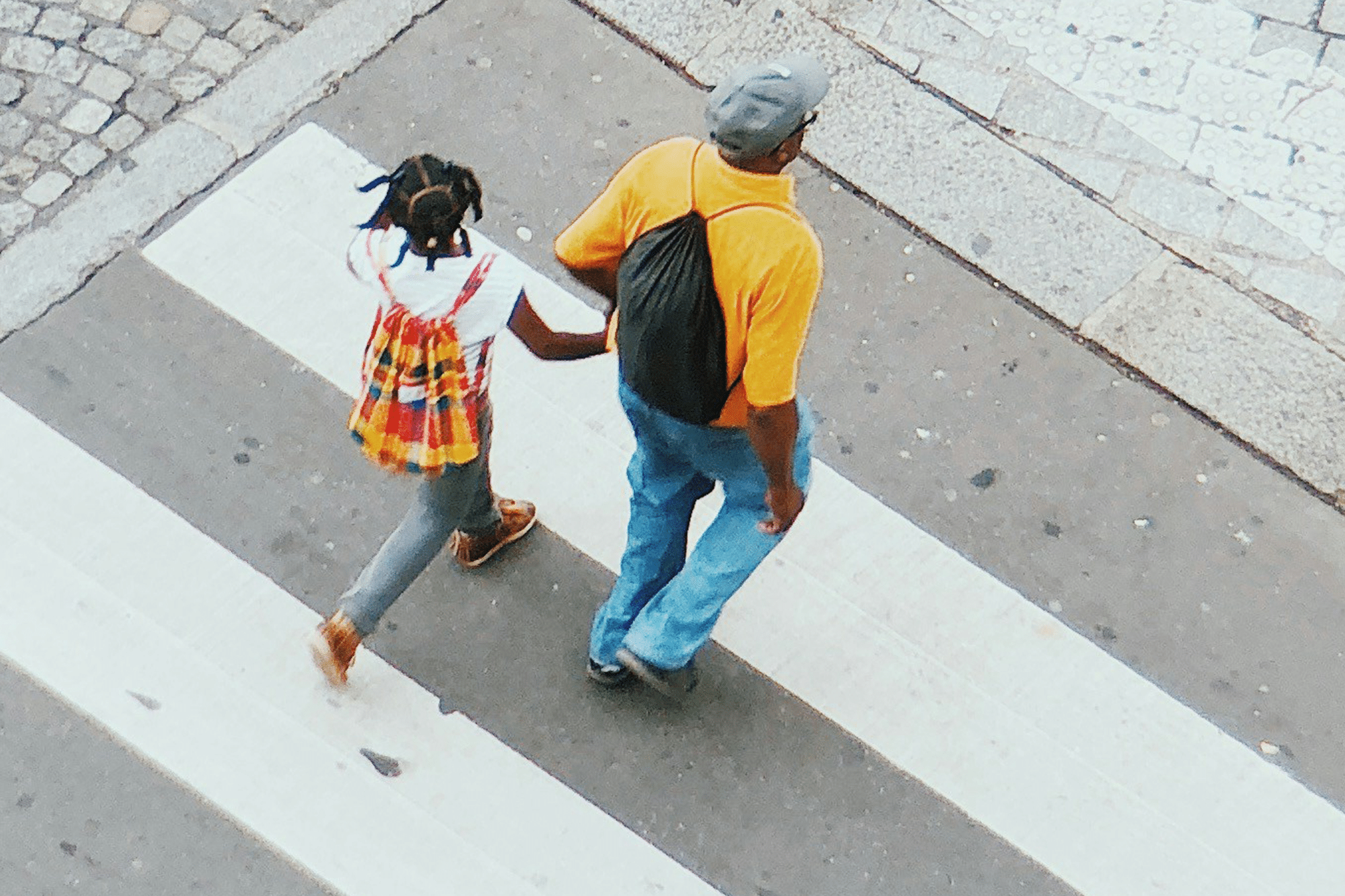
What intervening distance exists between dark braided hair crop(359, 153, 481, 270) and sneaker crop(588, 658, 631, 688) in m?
1.57

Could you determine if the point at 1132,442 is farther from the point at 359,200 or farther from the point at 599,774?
the point at 359,200

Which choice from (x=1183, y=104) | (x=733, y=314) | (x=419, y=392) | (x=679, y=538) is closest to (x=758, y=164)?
(x=733, y=314)

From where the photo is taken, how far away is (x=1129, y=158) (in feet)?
17.9

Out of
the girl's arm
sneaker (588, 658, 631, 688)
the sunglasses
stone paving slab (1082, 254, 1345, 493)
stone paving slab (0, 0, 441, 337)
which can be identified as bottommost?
sneaker (588, 658, 631, 688)

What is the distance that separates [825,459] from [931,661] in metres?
0.76

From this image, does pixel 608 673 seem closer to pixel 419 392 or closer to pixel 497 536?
pixel 497 536

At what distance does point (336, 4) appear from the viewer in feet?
18.4

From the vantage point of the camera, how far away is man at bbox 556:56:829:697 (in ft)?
9.55

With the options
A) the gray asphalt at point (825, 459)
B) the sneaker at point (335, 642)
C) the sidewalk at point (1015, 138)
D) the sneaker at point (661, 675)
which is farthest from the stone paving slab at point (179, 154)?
the sneaker at point (661, 675)

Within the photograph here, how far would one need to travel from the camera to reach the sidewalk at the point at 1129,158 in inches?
200

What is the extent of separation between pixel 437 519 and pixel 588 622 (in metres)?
0.77

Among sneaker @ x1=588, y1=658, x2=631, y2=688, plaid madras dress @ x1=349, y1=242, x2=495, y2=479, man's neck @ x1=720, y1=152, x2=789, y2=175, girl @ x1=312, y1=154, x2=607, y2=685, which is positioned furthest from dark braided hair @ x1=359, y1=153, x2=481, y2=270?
sneaker @ x1=588, y1=658, x2=631, y2=688

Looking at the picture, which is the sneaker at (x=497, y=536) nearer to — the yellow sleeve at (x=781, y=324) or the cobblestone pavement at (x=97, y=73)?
the yellow sleeve at (x=781, y=324)

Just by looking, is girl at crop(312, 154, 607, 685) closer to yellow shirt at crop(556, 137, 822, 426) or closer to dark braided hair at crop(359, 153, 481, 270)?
dark braided hair at crop(359, 153, 481, 270)
